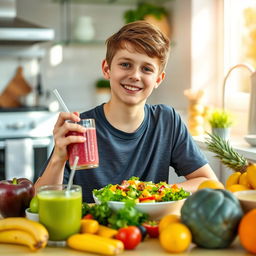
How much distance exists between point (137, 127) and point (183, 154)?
8.1 inches

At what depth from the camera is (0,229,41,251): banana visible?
3.74ft

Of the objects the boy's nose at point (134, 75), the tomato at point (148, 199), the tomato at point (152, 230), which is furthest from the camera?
the boy's nose at point (134, 75)

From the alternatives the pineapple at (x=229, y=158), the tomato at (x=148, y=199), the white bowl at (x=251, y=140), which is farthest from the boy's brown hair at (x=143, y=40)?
the white bowl at (x=251, y=140)

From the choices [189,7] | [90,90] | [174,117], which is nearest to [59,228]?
[174,117]

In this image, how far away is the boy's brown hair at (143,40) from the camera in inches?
72.6

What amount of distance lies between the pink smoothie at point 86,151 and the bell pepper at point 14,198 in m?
0.14

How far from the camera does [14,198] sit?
1.38m

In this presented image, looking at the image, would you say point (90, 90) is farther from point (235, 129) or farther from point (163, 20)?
point (235, 129)

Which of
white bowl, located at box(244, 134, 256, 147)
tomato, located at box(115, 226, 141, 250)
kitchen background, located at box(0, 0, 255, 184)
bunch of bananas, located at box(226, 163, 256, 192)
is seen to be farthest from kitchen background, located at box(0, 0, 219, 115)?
tomato, located at box(115, 226, 141, 250)

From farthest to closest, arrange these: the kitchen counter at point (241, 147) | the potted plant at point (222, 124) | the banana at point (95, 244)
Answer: the potted plant at point (222, 124) < the kitchen counter at point (241, 147) < the banana at point (95, 244)

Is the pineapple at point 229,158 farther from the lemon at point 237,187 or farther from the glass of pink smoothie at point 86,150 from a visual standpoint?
the glass of pink smoothie at point 86,150

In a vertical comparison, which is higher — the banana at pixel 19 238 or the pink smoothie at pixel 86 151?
the pink smoothie at pixel 86 151

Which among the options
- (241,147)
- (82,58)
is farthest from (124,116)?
(82,58)

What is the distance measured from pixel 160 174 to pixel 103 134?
10.6 inches
